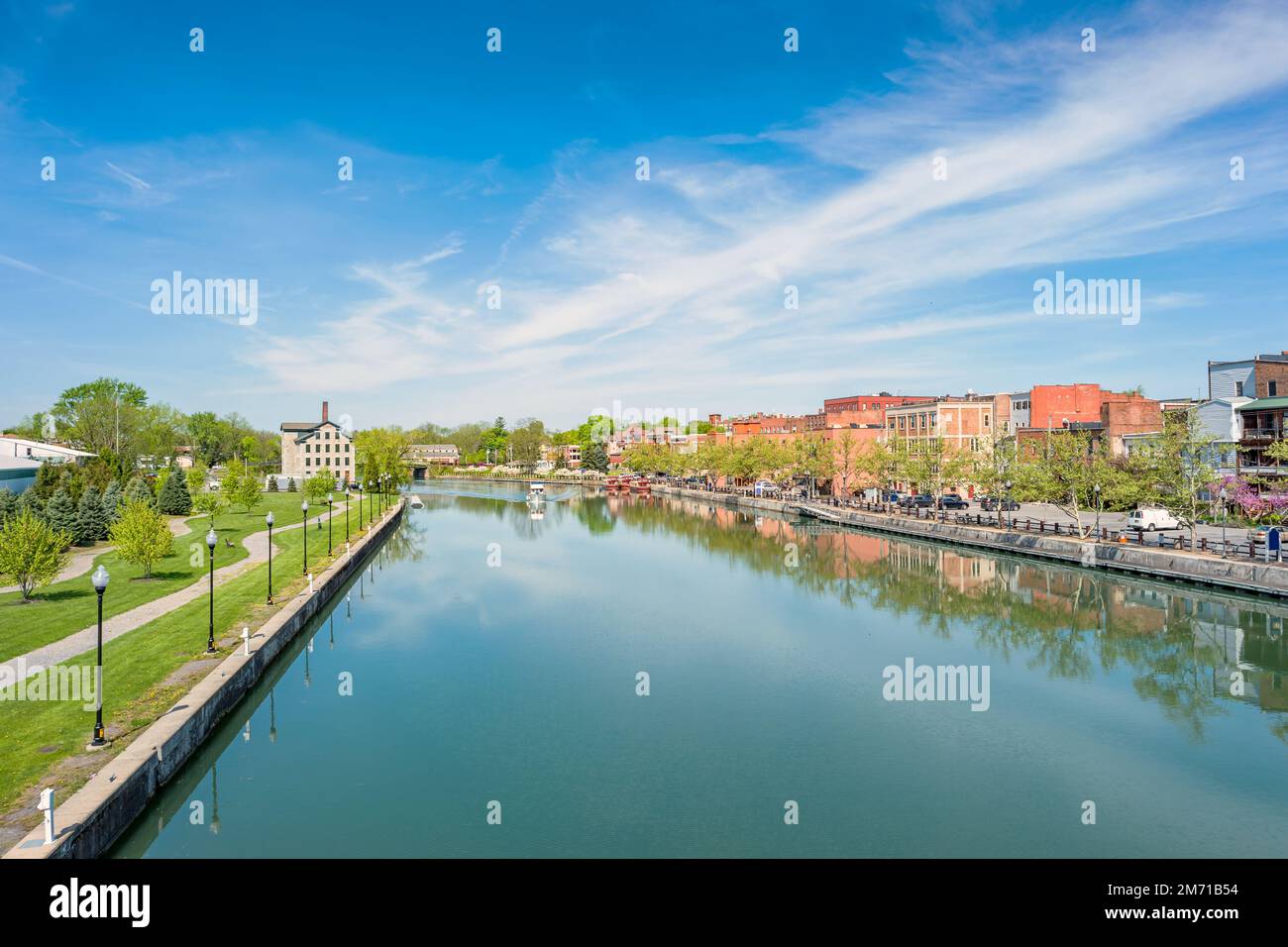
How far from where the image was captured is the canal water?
13.2m

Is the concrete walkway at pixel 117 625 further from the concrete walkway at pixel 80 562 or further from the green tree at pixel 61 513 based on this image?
the green tree at pixel 61 513

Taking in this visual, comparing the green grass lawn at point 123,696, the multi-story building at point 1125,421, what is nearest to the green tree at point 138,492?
the green grass lawn at point 123,696

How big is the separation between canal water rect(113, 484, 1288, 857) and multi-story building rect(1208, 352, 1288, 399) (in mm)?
29142

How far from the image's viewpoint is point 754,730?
18203mm

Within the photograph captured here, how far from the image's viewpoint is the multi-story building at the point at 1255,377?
5359 centimetres

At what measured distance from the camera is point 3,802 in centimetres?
1080

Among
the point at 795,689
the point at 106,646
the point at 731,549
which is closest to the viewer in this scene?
the point at 106,646

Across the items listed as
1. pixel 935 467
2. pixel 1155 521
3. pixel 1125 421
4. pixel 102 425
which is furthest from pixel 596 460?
pixel 1155 521

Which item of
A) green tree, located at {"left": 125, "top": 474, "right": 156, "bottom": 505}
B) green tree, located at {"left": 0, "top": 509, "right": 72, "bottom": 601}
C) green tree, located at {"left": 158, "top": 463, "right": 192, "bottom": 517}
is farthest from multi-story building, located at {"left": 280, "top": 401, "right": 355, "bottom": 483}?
green tree, located at {"left": 0, "top": 509, "right": 72, "bottom": 601}

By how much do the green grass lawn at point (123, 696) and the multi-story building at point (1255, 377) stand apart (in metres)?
62.6

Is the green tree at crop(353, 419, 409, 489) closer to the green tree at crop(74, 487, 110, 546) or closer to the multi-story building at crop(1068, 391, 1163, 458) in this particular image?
the green tree at crop(74, 487, 110, 546)
